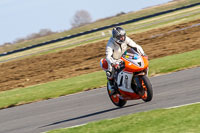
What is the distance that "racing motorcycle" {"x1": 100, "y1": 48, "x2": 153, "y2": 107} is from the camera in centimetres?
882

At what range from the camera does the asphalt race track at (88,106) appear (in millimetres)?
8955

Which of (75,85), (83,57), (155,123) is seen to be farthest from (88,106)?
(83,57)

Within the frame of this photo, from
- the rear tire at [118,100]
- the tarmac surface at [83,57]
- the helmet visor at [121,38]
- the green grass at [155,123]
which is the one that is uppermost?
the helmet visor at [121,38]

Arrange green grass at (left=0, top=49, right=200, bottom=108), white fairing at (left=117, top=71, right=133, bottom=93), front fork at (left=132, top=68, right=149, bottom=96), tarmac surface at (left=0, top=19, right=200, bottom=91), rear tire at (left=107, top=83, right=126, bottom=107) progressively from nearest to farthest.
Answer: front fork at (left=132, top=68, right=149, bottom=96) → white fairing at (left=117, top=71, right=133, bottom=93) → rear tire at (left=107, top=83, right=126, bottom=107) → green grass at (left=0, top=49, right=200, bottom=108) → tarmac surface at (left=0, top=19, right=200, bottom=91)

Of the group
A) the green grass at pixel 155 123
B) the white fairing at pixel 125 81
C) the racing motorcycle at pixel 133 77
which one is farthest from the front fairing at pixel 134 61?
the green grass at pixel 155 123

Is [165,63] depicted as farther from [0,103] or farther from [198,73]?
[0,103]

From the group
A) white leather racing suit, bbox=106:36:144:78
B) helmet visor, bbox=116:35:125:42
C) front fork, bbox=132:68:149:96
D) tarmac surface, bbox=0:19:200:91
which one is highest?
helmet visor, bbox=116:35:125:42

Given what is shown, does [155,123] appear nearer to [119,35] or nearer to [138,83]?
[138,83]

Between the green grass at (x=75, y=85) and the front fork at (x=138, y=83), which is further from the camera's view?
the green grass at (x=75, y=85)

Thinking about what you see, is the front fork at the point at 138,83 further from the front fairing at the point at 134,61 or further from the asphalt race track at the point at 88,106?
the asphalt race track at the point at 88,106

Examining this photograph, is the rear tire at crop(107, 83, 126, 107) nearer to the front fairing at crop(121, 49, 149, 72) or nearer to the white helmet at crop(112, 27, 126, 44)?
the front fairing at crop(121, 49, 149, 72)

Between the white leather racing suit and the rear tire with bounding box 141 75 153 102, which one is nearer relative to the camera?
the rear tire with bounding box 141 75 153 102

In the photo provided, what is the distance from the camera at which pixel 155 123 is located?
688 cm

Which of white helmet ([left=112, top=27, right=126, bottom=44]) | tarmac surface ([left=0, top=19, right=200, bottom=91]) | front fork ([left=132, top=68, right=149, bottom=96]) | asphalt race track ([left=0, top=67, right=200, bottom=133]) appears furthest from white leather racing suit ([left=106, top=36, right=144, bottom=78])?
tarmac surface ([left=0, top=19, right=200, bottom=91])
